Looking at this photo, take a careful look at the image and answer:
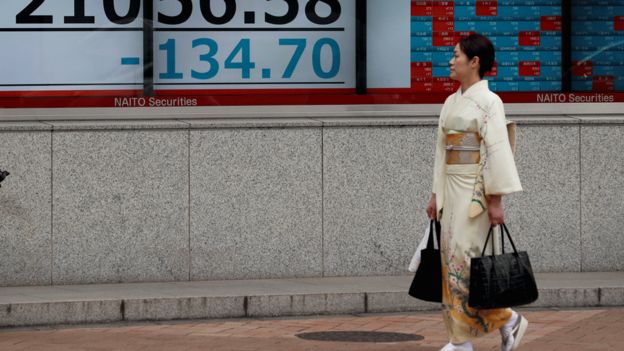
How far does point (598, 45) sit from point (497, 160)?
5.13 m

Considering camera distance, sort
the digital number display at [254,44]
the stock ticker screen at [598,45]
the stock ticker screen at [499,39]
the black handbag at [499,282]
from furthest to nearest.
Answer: the stock ticker screen at [598,45]
the stock ticker screen at [499,39]
the digital number display at [254,44]
the black handbag at [499,282]

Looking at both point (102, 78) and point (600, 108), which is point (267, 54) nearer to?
point (102, 78)

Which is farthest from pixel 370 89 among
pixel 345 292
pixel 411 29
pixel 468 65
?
pixel 468 65

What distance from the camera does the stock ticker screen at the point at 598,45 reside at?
12.5 meters

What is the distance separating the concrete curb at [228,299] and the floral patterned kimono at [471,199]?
246 cm

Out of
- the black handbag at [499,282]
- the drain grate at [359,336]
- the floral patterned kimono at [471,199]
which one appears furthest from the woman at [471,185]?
the drain grate at [359,336]

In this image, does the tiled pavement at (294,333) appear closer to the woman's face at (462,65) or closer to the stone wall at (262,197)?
the stone wall at (262,197)

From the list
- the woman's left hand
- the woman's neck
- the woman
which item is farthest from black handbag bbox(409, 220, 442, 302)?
the woman's neck

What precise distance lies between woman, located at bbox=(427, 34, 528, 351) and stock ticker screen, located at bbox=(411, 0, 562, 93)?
4389 millimetres

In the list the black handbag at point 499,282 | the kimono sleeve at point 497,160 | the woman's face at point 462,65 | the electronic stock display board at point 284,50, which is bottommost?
the black handbag at point 499,282

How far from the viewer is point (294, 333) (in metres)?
9.27

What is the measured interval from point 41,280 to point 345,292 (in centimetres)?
234

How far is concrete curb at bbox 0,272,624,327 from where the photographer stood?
32.2ft

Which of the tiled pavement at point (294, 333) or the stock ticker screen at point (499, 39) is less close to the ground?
the stock ticker screen at point (499, 39)
